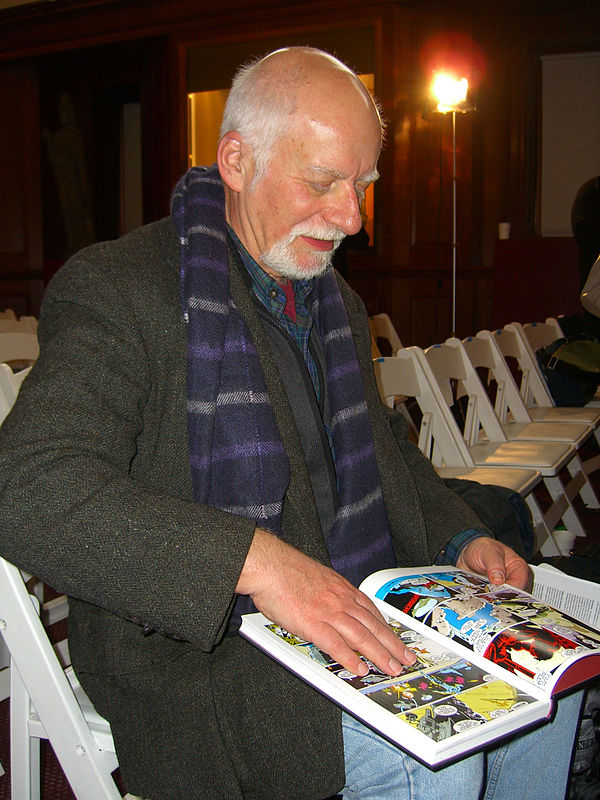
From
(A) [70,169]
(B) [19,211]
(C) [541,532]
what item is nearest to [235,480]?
(C) [541,532]

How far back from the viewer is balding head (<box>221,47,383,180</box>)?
126 centimetres

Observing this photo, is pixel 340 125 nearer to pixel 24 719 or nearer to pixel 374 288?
pixel 24 719

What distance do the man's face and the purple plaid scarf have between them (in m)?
0.08

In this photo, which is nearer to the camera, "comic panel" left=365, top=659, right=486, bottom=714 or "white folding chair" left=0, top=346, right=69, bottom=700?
"comic panel" left=365, top=659, right=486, bottom=714

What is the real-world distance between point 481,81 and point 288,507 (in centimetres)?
716

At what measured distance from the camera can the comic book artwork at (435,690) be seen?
826 mm

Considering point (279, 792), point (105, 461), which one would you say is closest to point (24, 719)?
point (279, 792)

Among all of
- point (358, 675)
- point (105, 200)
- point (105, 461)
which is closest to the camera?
point (358, 675)

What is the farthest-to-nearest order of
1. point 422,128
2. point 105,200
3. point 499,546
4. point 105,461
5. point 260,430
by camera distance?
1. point 105,200
2. point 422,128
3. point 499,546
4. point 260,430
5. point 105,461

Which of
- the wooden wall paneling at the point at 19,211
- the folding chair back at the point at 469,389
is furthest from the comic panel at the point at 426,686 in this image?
the wooden wall paneling at the point at 19,211

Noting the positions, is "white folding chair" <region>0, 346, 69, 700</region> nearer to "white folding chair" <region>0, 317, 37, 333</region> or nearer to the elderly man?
the elderly man

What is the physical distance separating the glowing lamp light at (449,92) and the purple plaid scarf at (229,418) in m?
6.16

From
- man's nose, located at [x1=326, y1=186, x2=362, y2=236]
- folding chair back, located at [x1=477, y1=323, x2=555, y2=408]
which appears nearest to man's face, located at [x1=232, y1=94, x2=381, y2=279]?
man's nose, located at [x1=326, y1=186, x2=362, y2=236]

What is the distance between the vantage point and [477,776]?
40.2 inches
